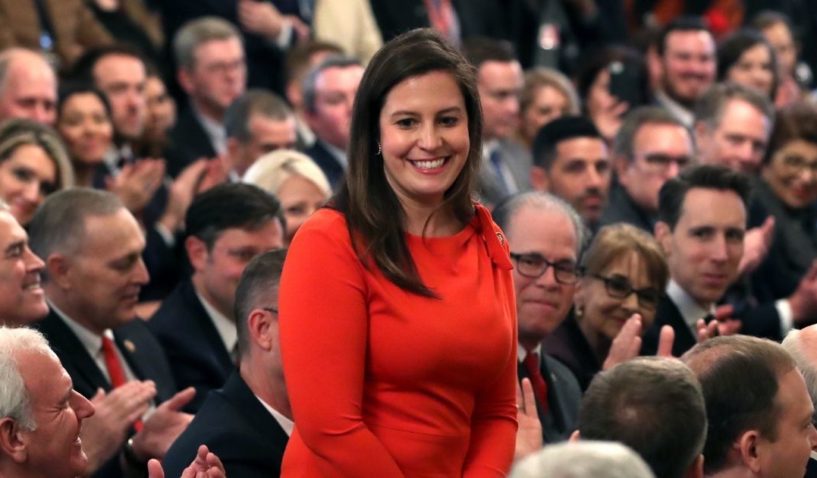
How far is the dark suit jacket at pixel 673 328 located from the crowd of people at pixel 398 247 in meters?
0.01

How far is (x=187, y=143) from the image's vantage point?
284 inches

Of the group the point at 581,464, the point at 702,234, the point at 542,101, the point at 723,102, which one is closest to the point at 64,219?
the point at 702,234

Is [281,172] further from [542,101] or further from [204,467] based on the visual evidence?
[542,101]

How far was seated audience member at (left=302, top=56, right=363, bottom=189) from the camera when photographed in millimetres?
7031

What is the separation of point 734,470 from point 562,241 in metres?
1.54

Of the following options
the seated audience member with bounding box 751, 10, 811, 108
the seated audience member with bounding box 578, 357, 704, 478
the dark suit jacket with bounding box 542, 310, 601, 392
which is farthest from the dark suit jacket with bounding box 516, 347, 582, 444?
the seated audience member with bounding box 751, 10, 811, 108

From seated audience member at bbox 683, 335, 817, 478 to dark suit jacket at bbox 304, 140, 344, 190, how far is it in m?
3.68

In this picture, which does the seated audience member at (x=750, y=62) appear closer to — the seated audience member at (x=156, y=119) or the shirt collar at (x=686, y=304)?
the seated audience member at (x=156, y=119)

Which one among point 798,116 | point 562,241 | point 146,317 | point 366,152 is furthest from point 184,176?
point 366,152

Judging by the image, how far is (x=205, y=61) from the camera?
7523 mm

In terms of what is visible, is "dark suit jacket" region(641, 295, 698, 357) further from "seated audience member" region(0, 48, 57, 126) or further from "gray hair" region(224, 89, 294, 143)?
"seated audience member" region(0, 48, 57, 126)

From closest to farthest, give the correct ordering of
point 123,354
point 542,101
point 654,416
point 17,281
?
point 654,416
point 17,281
point 123,354
point 542,101

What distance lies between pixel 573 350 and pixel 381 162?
1.90 m

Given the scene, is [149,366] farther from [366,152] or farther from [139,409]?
[366,152]
